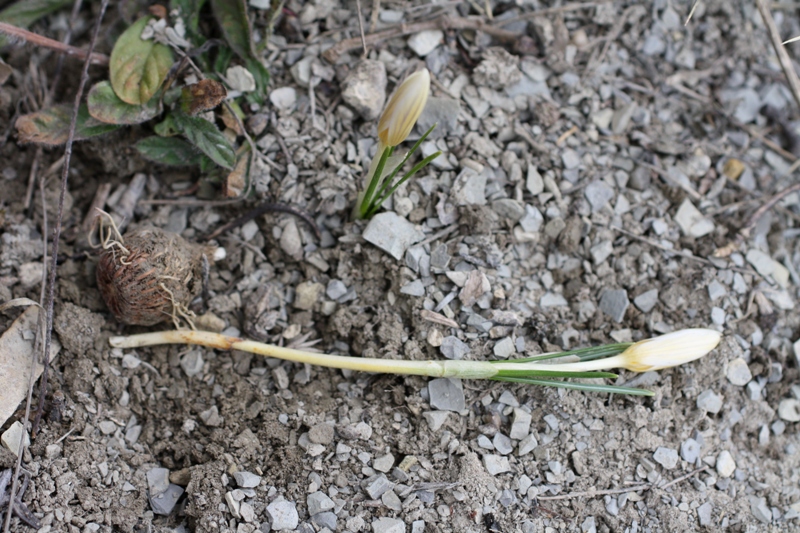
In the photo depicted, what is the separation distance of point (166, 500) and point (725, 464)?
1.62 m

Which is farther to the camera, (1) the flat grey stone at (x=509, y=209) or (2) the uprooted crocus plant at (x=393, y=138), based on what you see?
(1) the flat grey stone at (x=509, y=209)

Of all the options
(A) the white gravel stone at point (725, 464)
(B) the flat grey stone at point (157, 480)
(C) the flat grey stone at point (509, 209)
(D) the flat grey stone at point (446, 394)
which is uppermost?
(C) the flat grey stone at point (509, 209)

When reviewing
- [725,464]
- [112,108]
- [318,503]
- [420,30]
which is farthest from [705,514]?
[112,108]

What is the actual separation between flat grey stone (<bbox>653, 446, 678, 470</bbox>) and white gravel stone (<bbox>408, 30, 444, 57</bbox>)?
4.81 ft

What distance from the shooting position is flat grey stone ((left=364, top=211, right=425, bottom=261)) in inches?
79.0

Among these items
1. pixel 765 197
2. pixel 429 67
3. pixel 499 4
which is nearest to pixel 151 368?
pixel 429 67

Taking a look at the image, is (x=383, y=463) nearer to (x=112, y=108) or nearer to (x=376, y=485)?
(x=376, y=485)

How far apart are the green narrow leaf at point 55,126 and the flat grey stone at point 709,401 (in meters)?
2.01

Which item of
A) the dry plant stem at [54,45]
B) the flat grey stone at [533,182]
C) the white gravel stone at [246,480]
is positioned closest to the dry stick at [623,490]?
the white gravel stone at [246,480]

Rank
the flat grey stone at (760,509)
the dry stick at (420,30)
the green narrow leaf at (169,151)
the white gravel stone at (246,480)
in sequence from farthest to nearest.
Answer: the dry stick at (420,30) < the green narrow leaf at (169,151) < the flat grey stone at (760,509) < the white gravel stone at (246,480)

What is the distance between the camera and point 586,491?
1.87 m

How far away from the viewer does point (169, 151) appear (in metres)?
2.09

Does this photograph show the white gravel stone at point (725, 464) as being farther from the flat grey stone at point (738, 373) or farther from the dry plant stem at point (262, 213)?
the dry plant stem at point (262, 213)

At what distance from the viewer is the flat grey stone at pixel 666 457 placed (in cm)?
194
